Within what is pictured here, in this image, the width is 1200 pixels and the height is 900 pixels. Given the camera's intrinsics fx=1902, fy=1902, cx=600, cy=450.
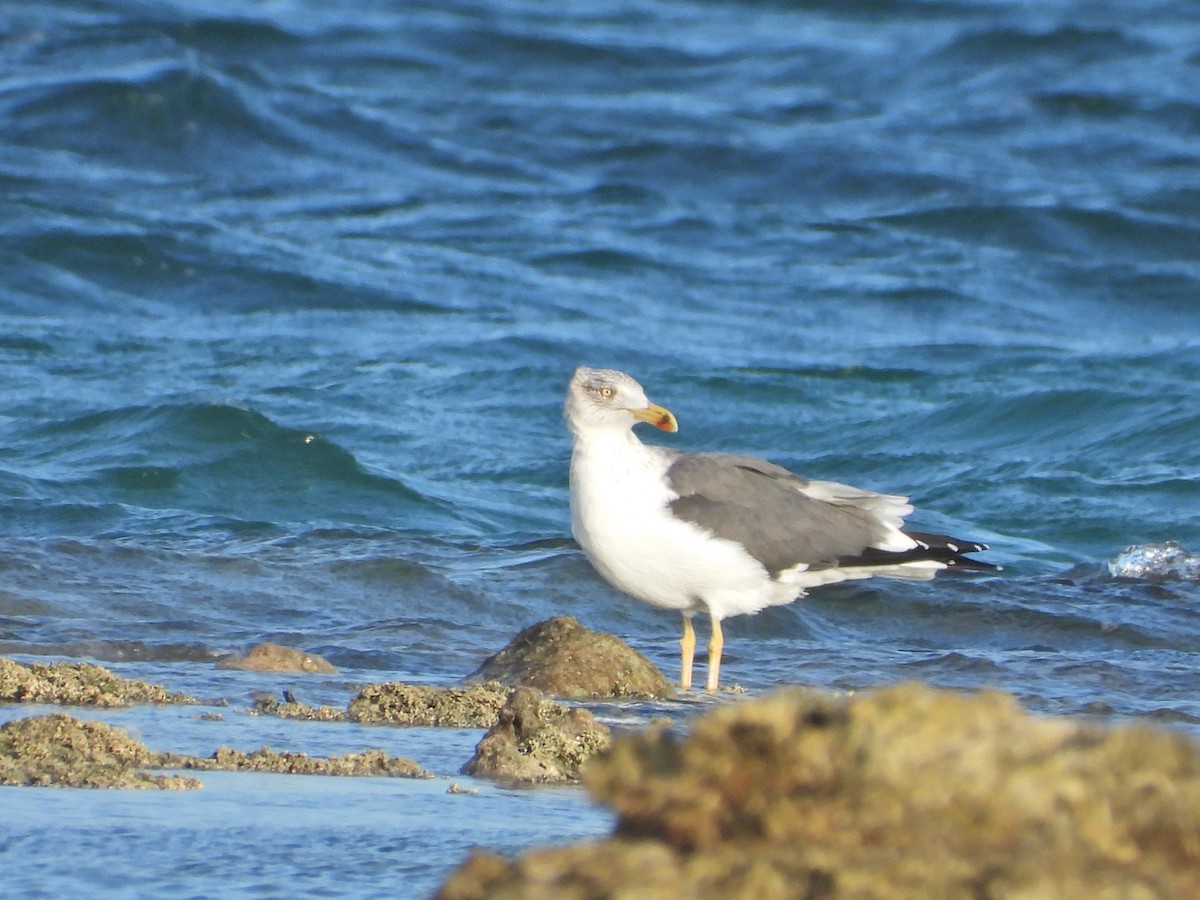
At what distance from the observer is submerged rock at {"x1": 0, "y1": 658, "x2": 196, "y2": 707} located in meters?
5.22

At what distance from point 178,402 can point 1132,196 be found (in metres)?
11.1

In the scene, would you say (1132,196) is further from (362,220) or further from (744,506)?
(744,506)

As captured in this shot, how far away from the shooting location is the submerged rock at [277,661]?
628 cm

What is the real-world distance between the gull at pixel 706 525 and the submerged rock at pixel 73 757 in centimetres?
234

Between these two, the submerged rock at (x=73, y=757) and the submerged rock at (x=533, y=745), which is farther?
the submerged rock at (x=533, y=745)

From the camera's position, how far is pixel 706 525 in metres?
6.54

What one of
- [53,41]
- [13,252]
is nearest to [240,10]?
[53,41]

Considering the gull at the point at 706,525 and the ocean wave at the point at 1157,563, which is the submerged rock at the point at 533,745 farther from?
the ocean wave at the point at 1157,563

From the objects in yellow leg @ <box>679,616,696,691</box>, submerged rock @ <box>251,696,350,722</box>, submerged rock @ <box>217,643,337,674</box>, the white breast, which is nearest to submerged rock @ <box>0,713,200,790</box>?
submerged rock @ <box>251,696,350,722</box>

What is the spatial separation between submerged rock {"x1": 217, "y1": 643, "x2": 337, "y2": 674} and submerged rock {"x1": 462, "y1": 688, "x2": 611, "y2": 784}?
1.77m

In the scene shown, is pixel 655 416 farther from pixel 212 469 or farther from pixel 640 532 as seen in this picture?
pixel 212 469

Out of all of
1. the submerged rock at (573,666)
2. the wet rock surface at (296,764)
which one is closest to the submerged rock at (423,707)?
the submerged rock at (573,666)

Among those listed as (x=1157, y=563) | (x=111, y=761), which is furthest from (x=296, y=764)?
(x=1157, y=563)

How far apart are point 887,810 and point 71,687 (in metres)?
3.83
